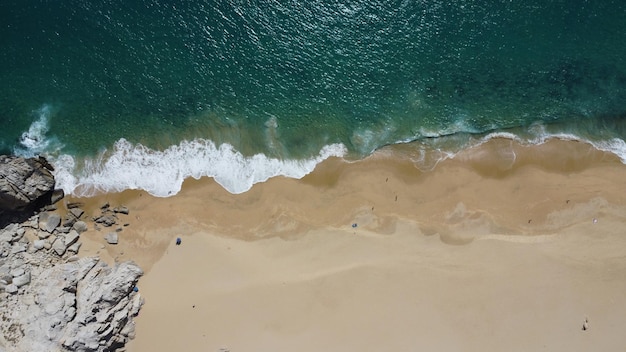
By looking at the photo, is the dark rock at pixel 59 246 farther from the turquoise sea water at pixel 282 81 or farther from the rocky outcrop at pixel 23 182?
the turquoise sea water at pixel 282 81

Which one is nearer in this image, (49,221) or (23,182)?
(23,182)

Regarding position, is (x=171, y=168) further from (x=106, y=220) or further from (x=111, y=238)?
(x=111, y=238)

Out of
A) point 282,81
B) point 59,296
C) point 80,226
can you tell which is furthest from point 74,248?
point 282,81

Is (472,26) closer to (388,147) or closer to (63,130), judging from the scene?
(388,147)

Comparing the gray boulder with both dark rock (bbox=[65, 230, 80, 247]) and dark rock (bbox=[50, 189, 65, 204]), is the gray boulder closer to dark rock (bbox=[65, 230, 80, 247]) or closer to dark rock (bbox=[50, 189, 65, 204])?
dark rock (bbox=[65, 230, 80, 247])

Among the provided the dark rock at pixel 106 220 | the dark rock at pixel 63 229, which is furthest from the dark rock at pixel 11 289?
the dark rock at pixel 106 220

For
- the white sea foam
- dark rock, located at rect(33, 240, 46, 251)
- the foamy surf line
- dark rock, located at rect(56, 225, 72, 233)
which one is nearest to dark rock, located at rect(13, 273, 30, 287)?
dark rock, located at rect(33, 240, 46, 251)
